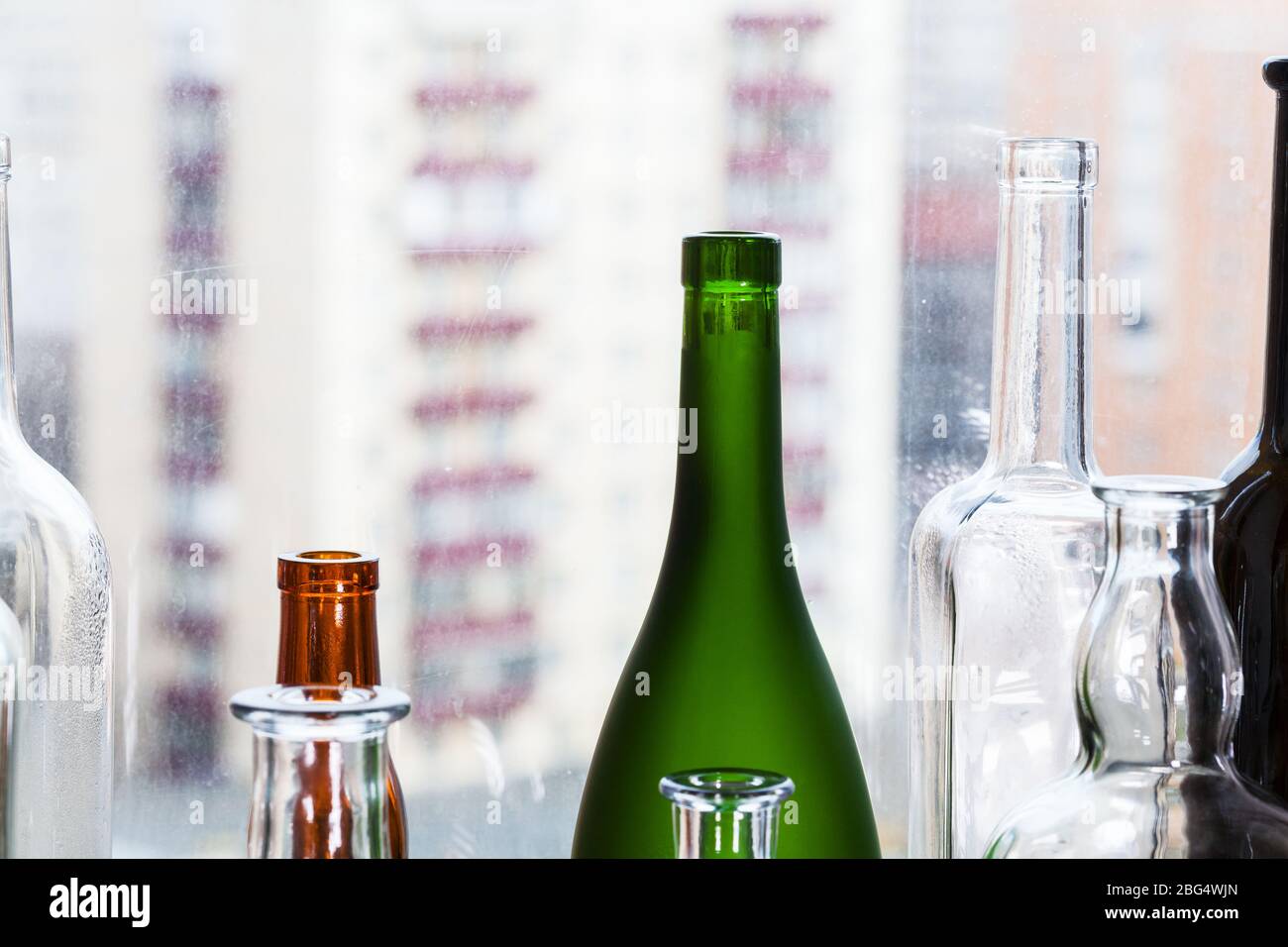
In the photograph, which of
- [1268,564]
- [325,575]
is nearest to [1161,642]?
[1268,564]

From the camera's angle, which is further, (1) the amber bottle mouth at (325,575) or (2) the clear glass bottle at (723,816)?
(1) the amber bottle mouth at (325,575)

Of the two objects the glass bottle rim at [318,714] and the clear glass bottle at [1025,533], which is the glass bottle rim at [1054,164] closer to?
the clear glass bottle at [1025,533]

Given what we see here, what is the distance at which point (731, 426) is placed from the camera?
19.1 inches

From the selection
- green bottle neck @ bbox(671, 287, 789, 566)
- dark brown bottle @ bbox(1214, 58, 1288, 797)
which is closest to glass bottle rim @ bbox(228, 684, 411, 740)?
green bottle neck @ bbox(671, 287, 789, 566)

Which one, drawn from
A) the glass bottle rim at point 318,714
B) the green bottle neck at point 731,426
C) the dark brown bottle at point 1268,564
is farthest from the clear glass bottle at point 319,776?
the dark brown bottle at point 1268,564

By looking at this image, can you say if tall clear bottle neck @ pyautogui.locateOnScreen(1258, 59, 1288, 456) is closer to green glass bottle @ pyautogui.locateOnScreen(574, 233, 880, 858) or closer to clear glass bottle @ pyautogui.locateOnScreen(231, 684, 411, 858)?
green glass bottle @ pyautogui.locateOnScreen(574, 233, 880, 858)

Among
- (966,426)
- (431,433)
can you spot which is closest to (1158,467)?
(966,426)

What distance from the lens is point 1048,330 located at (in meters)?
0.50

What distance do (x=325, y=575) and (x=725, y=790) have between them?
0.16 metres

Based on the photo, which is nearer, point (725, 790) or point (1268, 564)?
point (725, 790)

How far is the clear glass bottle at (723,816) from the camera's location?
1.17 ft

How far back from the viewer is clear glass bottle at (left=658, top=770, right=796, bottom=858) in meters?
0.36

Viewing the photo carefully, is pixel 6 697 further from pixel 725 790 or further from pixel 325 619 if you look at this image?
pixel 725 790
